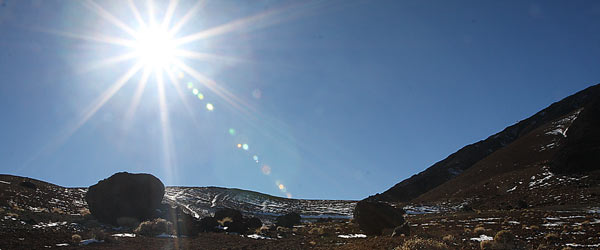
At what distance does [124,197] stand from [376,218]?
117ft

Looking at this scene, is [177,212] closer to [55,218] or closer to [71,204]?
[55,218]

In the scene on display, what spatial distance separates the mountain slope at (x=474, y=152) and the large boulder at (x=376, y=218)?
9843 centimetres

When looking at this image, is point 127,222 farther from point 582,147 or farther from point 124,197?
point 582,147

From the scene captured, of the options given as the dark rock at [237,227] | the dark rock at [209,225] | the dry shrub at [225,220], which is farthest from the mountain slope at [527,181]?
the dark rock at [209,225]

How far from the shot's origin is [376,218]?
29266 millimetres

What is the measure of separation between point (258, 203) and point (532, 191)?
74.4 m

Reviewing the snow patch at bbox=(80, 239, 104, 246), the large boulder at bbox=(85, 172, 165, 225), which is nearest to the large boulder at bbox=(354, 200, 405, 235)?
the snow patch at bbox=(80, 239, 104, 246)

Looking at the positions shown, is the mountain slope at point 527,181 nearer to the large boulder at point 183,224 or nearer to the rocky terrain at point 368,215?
the rocky terrain at point 368,215

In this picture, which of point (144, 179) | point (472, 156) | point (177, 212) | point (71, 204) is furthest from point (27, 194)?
point (472, 156)

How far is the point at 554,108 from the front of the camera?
14412 centimetres

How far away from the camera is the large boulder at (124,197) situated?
→ 43.8 m

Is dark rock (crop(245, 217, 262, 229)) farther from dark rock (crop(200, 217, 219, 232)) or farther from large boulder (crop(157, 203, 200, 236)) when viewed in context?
large boulder (crop(157, 203, 200, 236))

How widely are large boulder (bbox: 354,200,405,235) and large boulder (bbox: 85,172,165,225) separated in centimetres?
3158

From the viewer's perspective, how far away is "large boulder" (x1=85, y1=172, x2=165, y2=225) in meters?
43.8
